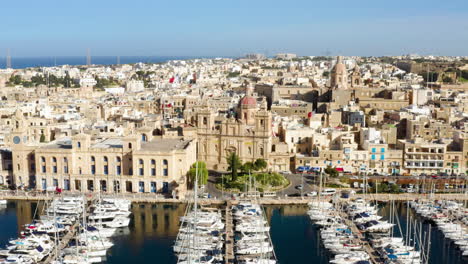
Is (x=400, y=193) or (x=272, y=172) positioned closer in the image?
(x=400, y=193)

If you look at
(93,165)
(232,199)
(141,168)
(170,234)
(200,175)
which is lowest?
(170,234)

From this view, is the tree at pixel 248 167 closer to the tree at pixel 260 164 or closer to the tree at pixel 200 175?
the tree at pixel 260 164

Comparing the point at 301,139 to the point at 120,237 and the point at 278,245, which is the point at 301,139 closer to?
the point at 278,245

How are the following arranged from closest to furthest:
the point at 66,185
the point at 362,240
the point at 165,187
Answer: the point at 362,240, the point at 165,187, the point at 66,185

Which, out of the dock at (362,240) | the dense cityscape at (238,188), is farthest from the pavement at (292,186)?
the dock at (362,240)

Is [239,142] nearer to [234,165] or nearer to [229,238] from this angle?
[234,165]

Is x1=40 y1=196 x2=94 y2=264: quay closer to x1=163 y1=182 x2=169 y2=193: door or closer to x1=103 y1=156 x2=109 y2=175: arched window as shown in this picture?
x1=103 y1=156 x2=109 y2=175: arched window

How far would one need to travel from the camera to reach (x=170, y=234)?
3847cm

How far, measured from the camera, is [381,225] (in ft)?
126

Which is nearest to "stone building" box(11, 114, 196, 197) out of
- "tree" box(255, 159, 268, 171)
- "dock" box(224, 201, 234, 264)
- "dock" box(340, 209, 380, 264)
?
"dock" box(224, 201, 234, 264)

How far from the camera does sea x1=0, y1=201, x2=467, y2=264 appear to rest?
113ft

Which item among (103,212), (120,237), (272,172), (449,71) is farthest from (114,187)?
(449,71)

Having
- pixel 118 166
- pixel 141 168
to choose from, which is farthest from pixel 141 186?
pixel 118 166

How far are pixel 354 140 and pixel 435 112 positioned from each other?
16536mm
